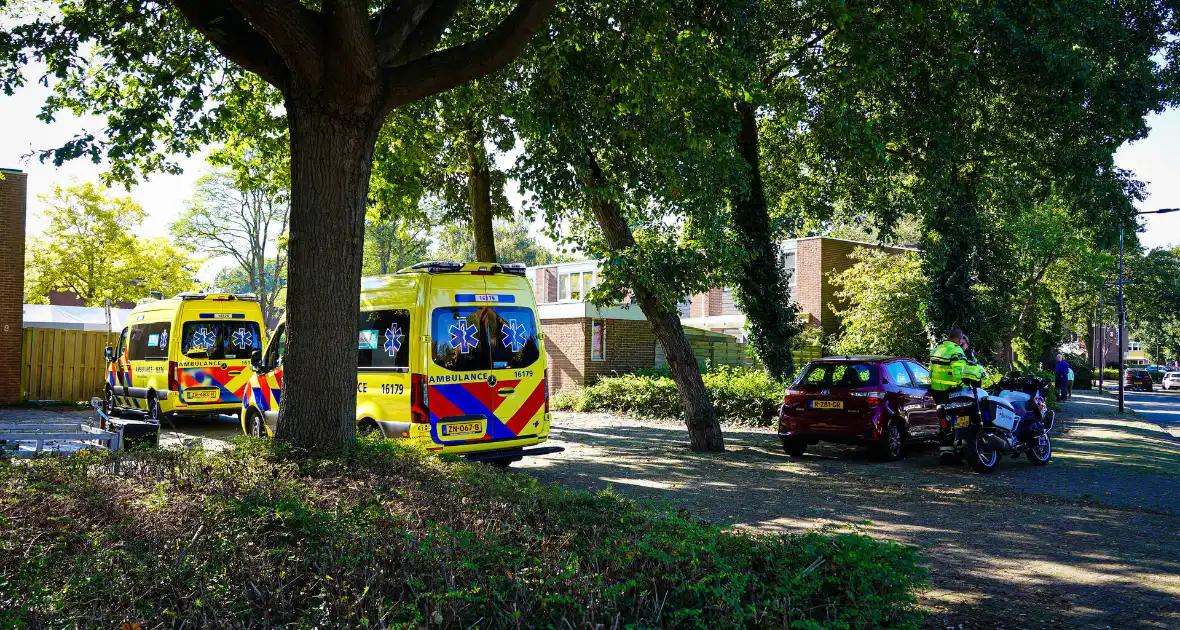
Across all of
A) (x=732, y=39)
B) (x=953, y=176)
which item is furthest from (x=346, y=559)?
(x=953, y=176)

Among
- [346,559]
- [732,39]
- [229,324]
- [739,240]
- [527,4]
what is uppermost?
[732,39]

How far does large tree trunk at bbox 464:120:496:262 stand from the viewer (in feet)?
50.6

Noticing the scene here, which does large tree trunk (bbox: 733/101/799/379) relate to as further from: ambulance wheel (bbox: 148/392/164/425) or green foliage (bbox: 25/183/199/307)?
green foliage (bbox: 25/183/199/307)

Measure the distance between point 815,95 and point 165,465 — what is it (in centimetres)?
1148

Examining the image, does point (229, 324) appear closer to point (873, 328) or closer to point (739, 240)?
point (739, 240)

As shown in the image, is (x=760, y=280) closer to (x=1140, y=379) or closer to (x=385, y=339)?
(x=385, y=339)

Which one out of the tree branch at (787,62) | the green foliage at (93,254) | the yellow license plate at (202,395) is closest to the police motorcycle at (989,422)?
the tree branch at (787,62)

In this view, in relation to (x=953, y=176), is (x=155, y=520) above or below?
below

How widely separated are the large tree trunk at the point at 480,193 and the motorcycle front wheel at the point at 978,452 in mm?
8459

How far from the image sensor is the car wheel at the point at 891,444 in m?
12.2

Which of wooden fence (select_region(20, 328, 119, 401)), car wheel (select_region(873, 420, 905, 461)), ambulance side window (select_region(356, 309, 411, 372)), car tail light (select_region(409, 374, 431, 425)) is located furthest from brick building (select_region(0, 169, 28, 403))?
car wheel (select_region(873, 420, 905, 461))

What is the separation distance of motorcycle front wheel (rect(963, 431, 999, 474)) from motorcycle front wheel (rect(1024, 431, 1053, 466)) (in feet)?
3.66

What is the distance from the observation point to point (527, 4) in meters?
7.39

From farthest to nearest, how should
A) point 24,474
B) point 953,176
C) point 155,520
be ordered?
1. point 953,176
2. point 24,474
3. point 155,520
